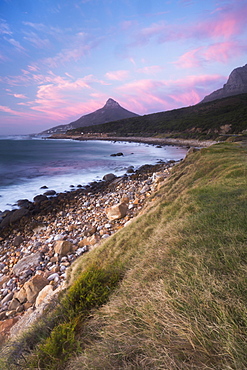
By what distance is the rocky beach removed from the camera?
438cm

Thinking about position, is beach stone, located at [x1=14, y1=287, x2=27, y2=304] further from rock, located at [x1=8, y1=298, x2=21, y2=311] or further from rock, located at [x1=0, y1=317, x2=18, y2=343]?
rock, located at [x1=0, y1=317, x2=18, y2=343]

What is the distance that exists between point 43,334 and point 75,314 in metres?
0.39

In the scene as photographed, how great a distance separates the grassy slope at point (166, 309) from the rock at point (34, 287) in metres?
2.34

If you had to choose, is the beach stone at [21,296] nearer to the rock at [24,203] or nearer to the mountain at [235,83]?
the rock at [24,203]

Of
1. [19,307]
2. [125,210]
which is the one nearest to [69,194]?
[125,210]

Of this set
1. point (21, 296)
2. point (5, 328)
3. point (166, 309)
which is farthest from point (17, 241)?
point (166, 309)

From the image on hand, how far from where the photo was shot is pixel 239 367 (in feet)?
4.18

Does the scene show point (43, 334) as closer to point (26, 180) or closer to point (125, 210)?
point (125, 210)

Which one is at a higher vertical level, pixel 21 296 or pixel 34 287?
pixel 34 287

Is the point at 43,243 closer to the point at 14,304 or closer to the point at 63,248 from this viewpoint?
the point at 63,248

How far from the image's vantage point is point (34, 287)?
4.64 meters

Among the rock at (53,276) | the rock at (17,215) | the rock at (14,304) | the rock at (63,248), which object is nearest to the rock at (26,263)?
the rock at (63,248)

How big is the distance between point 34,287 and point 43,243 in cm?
284

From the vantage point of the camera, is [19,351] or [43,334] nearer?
[19,351]
